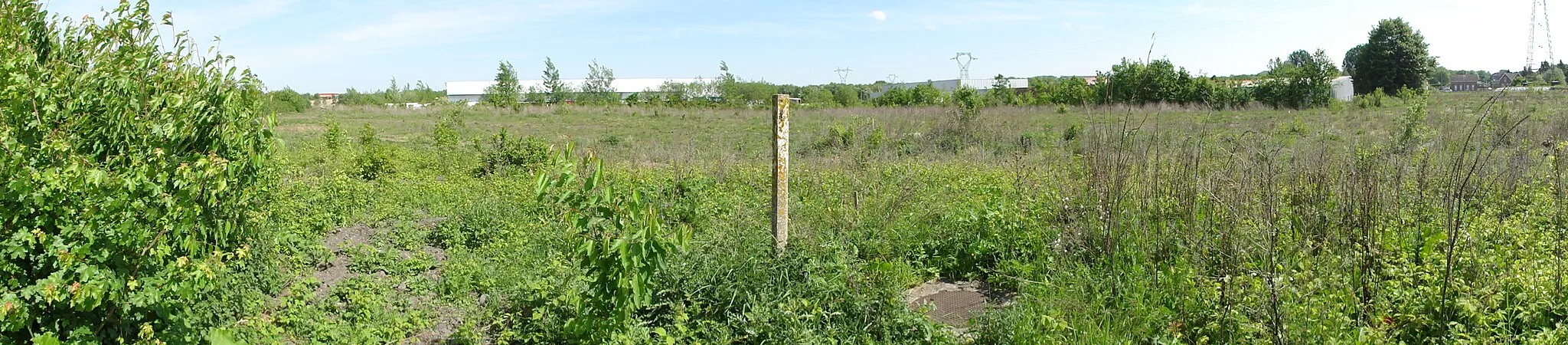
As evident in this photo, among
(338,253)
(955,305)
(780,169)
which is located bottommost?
(955,305)

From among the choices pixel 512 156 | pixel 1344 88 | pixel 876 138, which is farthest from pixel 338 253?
pixel 1344 88

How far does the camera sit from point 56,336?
3576mm

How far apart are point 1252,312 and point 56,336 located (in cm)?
469

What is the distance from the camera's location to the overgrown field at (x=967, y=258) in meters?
3.70

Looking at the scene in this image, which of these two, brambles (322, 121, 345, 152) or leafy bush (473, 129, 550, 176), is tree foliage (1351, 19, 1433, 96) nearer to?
leafy bush (473, 129, 550, 176)

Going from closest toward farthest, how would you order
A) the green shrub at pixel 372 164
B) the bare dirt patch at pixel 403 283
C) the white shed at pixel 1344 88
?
the bare dirt patch at pixel 403 283, the green shrub at pixel 372 164, the white shed at pixel 1344 88

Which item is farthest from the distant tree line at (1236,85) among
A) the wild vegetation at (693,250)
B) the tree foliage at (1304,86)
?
the wild vegetation at (693,250)

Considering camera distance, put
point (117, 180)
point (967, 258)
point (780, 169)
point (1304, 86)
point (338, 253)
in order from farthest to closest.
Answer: point (1304, 86), point (338, 253), point (967, 258), point (780, 169), point (117, 180)

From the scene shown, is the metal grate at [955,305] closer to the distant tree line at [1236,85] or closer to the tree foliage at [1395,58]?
the distant tree line at [1236,85]

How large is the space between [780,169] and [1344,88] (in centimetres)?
3712

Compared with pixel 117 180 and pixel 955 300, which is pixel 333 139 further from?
pixel 955 300

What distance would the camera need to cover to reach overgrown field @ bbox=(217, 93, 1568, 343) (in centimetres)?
370

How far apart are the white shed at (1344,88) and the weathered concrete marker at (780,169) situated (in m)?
29.9

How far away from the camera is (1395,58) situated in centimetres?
3641
